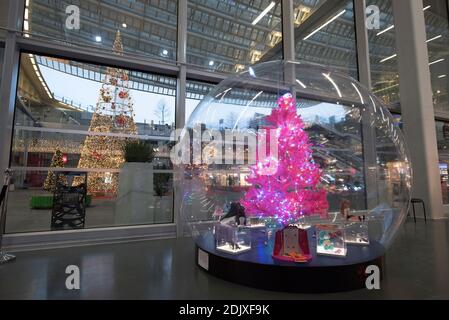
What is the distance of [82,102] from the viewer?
17.2 ft

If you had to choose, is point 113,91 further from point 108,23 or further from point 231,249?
point 231,249

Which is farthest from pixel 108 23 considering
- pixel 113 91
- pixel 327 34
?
pixel 327 34

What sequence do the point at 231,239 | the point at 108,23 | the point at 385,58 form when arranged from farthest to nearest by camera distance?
the point at 385,58 < the point at 108,23 < the point at 231,239

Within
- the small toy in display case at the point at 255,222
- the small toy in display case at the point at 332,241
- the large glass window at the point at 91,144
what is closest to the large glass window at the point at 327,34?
the large glass window at the point at 91,144

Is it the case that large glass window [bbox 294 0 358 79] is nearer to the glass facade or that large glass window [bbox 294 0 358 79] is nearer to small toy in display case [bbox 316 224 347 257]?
the glass facade

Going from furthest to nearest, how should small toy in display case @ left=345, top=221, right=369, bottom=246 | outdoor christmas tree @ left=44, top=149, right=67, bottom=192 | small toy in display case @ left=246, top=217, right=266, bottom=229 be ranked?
1. outdoor christmas tree @ left=44, top=149, right=67, bottom=192
2. small toy in display case @ left=246, top=217, right=266, bottom=229
3. small toy in display case @ left=345, top=221, right=369, bottom=246

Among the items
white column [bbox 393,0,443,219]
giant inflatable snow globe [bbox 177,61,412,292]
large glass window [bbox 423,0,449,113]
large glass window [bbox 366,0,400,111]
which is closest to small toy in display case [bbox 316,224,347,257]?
giant inflatable snow globe [bbox 177,61,412,292]

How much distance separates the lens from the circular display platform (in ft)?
8.51

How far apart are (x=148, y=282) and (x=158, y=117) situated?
374 cm

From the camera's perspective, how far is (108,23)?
5531 millimetres

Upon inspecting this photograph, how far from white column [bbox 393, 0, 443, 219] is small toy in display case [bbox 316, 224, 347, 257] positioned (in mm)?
6242

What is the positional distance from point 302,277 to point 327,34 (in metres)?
7.87

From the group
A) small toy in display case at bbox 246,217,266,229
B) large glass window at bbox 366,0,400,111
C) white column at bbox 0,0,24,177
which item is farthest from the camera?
large glass window at bbox 366,0,400,111
